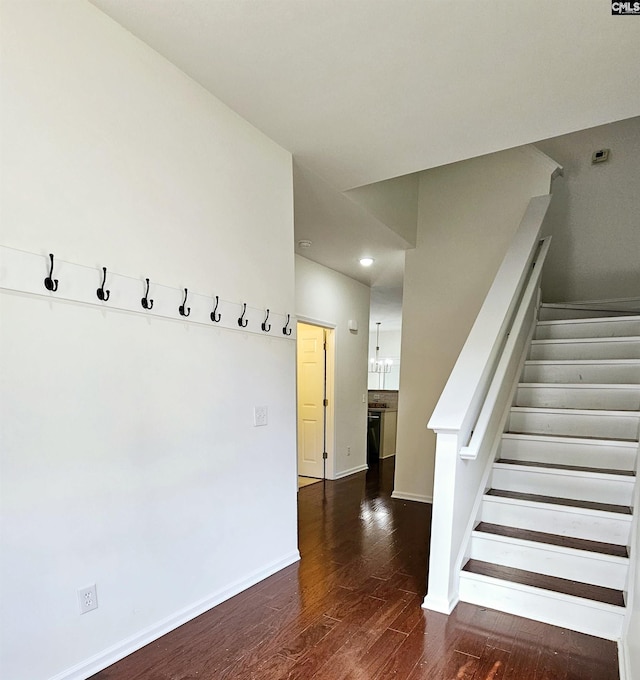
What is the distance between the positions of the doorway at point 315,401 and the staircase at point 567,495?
2364 millimetres

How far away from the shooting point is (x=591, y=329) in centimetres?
355

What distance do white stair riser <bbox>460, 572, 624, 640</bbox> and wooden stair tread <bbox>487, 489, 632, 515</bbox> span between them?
0.52m

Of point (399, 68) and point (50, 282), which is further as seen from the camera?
point (399, 68)

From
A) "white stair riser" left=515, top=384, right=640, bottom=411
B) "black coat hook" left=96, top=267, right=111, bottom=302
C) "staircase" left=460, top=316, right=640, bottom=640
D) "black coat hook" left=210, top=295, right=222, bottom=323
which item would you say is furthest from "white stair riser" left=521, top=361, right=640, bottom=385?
"black coat hook" left=96, top=267, right=111, bottom=302

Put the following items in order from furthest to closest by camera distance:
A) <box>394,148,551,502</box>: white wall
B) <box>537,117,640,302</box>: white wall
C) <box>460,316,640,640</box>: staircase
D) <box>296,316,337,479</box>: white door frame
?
<box>296,316,337,479</box>: white door frame < <box>537,117,640,302</box>: white wall < <box>394,148,551,502</box>: white wall < <box>460,316,640,640</box>: staircase

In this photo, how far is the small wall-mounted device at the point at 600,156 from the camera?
4.37 metres

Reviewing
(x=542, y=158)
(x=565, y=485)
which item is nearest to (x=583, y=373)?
(x=565, y=485)

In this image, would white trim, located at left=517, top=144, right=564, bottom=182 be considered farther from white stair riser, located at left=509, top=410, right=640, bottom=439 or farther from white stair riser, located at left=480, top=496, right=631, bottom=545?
white stair riser, located at left=480, top=496, right=631, bottom=545

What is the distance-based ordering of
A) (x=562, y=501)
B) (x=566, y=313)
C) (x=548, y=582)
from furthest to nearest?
(x=566, y=313) < (x=562, y=501) < (x=548, y=582)

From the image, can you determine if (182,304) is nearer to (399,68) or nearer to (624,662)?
(399,68)

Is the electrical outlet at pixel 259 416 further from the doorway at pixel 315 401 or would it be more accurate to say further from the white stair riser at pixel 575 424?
the doorway at pixel 315 401

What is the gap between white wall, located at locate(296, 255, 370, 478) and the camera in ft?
15.2

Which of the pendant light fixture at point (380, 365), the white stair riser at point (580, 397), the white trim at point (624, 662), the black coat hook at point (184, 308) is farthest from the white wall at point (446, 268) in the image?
the pendant light fixture at point (380, 365)

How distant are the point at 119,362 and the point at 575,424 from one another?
2897mm
